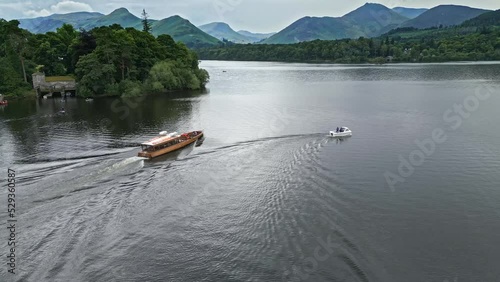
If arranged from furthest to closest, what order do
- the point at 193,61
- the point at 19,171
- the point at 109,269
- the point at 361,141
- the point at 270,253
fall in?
1. the point at 193,61
2. the point at 361,141
3. the point at 19,171
4. the point at 270,253
5. the point at 109,269

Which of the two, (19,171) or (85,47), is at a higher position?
(85,47)

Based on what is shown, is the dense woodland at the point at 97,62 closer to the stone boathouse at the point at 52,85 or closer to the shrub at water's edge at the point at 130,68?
the shrub at water's edge at the point at 130,68

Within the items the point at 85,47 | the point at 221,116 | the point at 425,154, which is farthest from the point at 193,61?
the point at 425,154

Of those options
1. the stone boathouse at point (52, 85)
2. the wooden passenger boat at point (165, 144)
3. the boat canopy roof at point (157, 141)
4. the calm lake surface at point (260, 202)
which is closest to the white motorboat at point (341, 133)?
the calm lake surface at point (260, 202)

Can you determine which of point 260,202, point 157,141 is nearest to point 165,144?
point 157,141

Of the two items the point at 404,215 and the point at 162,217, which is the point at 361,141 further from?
the point at 162,217

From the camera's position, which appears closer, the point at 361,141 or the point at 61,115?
the point at 361,141

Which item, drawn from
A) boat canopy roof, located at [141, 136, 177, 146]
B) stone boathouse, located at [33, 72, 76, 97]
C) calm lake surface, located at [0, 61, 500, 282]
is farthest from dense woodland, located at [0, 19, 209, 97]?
boat canopy roof, located at [141, 136, 177, 146]
